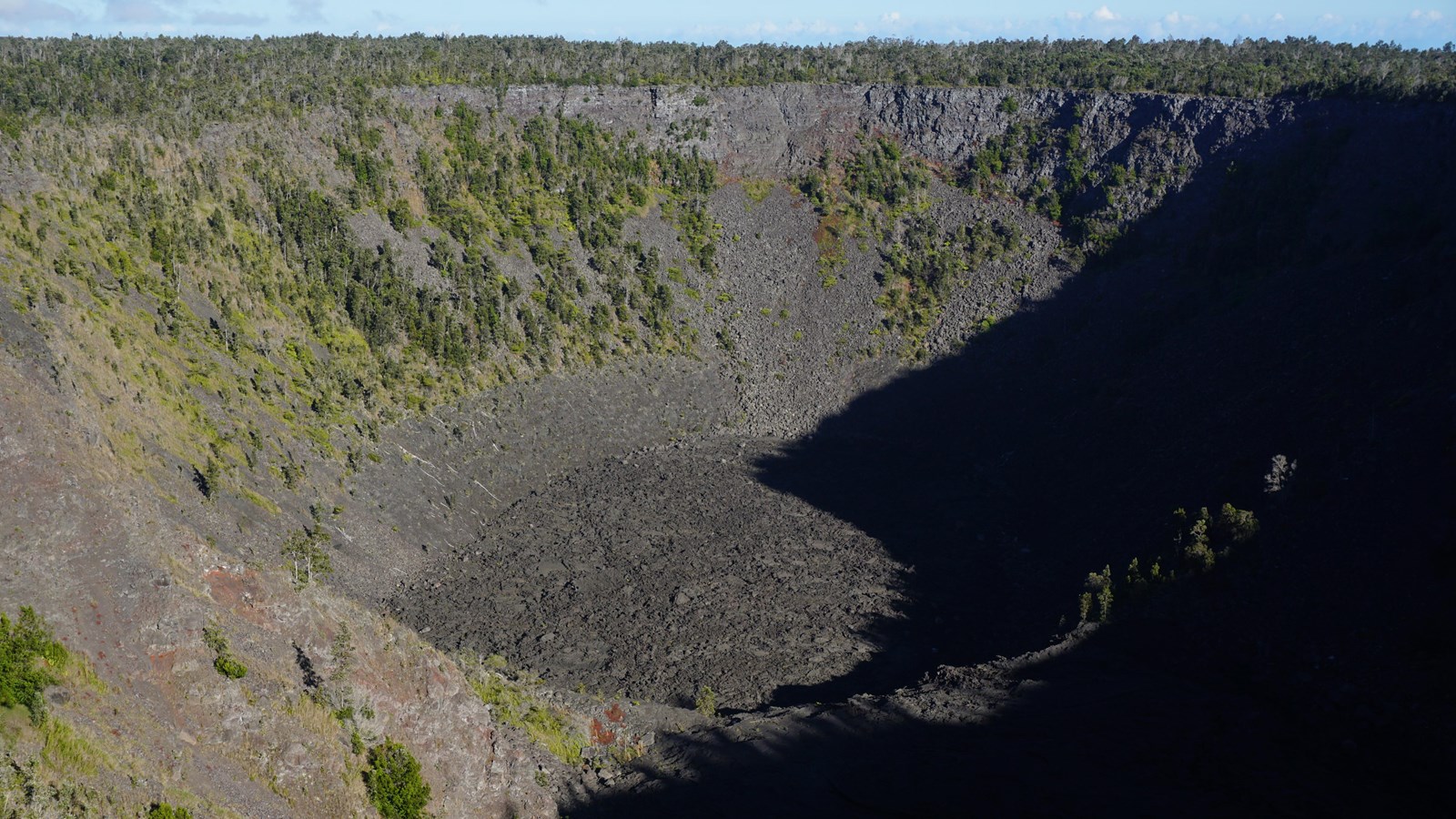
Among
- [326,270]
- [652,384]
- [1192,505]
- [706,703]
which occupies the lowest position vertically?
[706,703]

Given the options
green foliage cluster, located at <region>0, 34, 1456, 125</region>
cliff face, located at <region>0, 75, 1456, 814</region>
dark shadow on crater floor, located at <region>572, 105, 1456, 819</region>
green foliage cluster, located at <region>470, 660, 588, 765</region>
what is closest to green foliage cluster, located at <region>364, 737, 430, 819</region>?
cliff face, located at <region>0, 75, 1456, 814</region>

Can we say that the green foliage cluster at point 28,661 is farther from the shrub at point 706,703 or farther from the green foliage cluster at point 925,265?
the green foliage cluster at point 925,265

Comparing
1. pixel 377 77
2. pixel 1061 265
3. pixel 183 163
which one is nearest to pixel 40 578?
pixel 183 163

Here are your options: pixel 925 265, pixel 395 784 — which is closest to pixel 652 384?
pixel 925 265

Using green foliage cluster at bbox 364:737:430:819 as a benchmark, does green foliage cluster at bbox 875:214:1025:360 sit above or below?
above

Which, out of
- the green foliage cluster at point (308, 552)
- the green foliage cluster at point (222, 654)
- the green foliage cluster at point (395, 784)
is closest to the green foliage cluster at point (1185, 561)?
the green foliage cluster at point (395, 784)

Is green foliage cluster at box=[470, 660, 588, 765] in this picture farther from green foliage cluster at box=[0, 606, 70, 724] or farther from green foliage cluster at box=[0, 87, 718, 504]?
green foliage cluster at box=[0, 87, 718, 504]

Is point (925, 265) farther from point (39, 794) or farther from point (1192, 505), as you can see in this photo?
point (39, 794)
